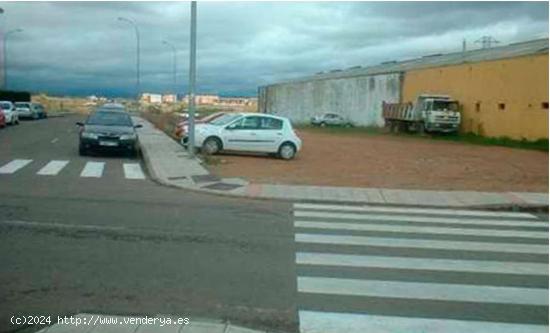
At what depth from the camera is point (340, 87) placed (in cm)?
6288

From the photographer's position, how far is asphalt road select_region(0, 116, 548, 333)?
5496mm

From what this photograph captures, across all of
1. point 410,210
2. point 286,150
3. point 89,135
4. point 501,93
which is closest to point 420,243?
point 410,210

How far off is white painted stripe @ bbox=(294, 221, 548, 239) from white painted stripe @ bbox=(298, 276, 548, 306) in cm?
306

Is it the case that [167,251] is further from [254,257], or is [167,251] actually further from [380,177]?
[380,177]

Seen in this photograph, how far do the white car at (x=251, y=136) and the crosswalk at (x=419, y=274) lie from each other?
10731 mm

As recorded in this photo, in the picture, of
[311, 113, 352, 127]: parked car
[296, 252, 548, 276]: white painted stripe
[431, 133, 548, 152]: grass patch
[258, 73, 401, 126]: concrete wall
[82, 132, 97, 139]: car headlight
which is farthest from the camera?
[311, 113, 352, 127]: parked car

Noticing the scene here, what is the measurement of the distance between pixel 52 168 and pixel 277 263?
454 inches

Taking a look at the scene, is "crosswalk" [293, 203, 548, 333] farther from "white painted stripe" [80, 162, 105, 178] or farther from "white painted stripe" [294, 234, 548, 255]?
"white painted stripe" [80, 162, 105, 178]

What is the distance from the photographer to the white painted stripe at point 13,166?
16198mm

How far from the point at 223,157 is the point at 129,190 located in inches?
322

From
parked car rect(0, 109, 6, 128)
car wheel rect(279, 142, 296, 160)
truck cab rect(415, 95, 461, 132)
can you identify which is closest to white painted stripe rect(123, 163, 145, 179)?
car wheel rect(279, 142, 296, 160)

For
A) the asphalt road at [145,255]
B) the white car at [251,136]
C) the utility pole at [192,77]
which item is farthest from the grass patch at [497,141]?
the asphalt road at [145,255]

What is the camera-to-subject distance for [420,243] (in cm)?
866

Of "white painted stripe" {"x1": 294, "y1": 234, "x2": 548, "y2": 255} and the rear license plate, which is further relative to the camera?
the rear license plate
